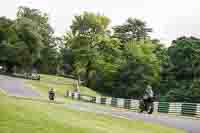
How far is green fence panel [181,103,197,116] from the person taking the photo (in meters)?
27.8

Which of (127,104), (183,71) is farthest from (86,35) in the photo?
(127,104)

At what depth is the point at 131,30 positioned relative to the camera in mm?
85375

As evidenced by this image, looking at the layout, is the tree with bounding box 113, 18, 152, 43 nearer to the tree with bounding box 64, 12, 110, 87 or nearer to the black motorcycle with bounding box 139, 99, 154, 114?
the tree with bounding box 64, 12, 110, 87

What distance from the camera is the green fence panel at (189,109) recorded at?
27.8 metres

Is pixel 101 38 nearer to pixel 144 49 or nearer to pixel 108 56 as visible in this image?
pixel 108 56

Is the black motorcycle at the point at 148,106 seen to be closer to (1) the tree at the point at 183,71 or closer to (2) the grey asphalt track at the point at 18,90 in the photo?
(2) the grey asphalt track at the point at 18,90

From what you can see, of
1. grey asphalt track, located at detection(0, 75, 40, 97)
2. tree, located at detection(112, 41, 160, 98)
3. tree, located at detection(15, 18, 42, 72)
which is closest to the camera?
grey asphalt track, located at detection(0, 75, 40, 97)

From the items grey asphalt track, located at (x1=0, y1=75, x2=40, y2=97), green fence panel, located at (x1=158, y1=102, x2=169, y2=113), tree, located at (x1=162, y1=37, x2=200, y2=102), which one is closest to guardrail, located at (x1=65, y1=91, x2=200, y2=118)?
green fence panel, located at (x1=158, y1=102, x2=169, y2=113)

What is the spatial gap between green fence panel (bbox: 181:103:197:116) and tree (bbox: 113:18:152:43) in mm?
56100

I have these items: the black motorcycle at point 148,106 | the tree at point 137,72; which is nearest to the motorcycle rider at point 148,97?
the black motorcycle at point 148,106

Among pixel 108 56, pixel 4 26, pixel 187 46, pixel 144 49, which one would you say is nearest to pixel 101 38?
pixel 108 56

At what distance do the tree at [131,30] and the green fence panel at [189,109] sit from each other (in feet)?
184

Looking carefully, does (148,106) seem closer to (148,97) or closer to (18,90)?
(148,97)

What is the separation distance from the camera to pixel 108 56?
75500 millimetres
